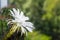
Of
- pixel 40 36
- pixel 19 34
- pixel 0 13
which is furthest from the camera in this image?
pixel 40 36

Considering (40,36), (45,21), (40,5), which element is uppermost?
(40,5)

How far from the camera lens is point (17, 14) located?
233 centimetres

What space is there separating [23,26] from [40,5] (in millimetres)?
1791

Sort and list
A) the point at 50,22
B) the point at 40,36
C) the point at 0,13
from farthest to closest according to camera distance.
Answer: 1. the point at 50,22
2. the point at 40,36
3. the point at 0,13

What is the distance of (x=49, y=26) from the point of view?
3.99 metres

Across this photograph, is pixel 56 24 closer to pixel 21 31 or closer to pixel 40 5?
pixel 40 5

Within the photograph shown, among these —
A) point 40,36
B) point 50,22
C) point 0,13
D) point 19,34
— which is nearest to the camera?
point 19,34

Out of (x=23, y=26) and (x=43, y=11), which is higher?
(x=43, y=11)

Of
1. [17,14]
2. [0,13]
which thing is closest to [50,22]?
[0,13]

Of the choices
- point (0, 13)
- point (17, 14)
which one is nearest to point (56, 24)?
point (0, 13)

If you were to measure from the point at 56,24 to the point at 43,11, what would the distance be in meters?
0.32

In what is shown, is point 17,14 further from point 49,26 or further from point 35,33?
point 49,26

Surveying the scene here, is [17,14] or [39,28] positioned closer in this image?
[17,14]

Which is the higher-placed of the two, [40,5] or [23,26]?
[40,5]
